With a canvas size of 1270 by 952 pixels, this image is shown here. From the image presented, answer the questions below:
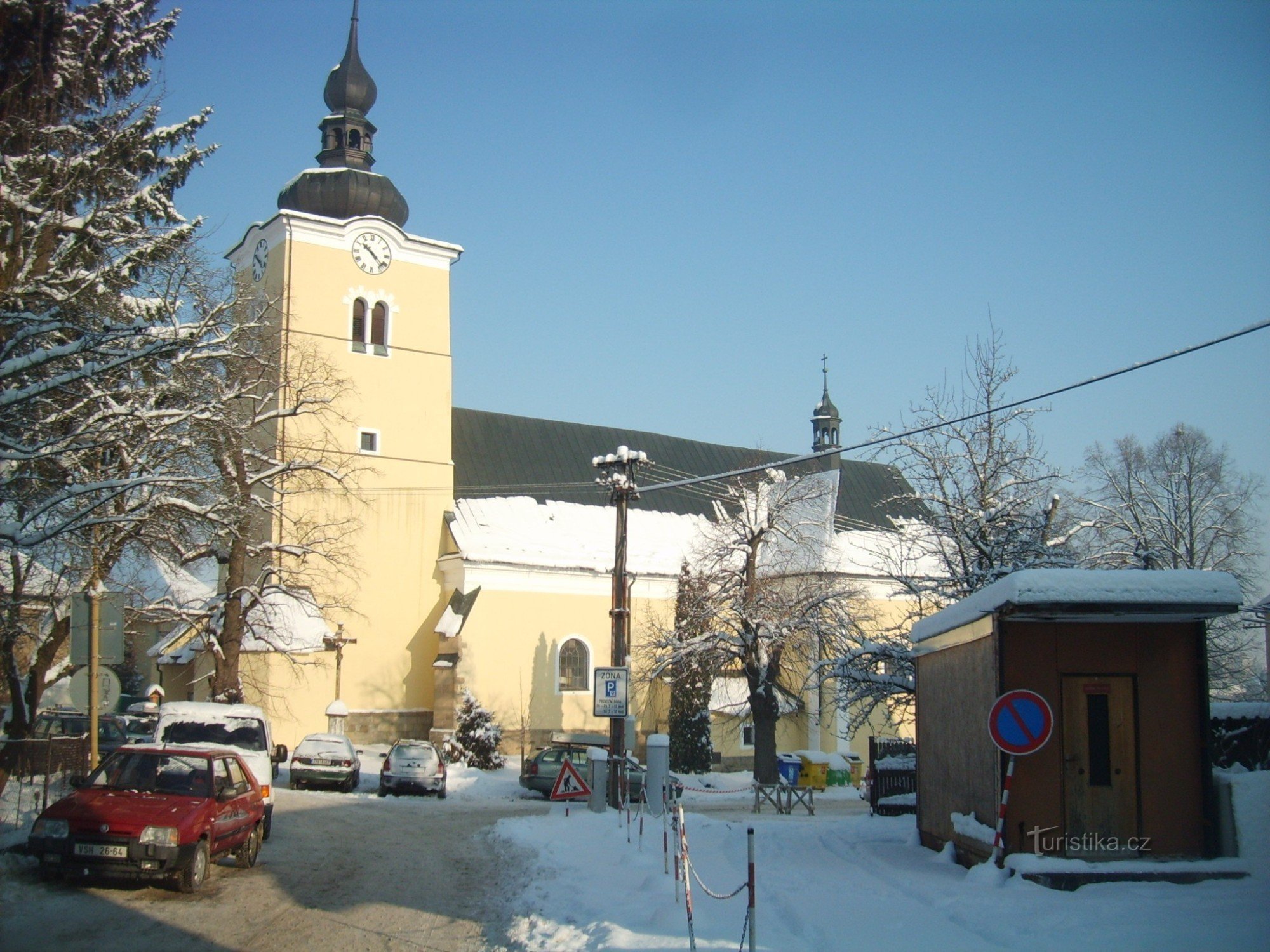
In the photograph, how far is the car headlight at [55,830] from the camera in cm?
1157

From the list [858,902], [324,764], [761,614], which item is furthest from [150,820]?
[761,614]

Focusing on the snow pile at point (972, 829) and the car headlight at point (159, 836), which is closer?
the car headlight at point (159, 836)

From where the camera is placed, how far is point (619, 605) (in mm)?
23422

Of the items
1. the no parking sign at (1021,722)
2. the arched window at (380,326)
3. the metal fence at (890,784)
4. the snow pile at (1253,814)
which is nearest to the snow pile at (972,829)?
the no parking sign at (1021,722)

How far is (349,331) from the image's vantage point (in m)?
38.4

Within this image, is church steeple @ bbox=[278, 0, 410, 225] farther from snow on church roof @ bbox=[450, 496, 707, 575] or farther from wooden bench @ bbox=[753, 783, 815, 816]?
wooden bench @ bbox=[753, 783, 815, 816]

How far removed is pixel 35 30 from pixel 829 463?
41885 mm

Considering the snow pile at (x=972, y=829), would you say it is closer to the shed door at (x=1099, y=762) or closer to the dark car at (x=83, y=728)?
the shed door at (x=1099, y=762)

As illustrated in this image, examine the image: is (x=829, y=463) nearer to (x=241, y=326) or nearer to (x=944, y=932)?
(x=241, y=326)

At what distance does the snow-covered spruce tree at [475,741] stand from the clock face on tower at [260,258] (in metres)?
15.4

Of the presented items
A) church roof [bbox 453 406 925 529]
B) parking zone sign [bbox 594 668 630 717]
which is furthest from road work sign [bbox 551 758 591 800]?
church roof [bbox 453 406 925 529]

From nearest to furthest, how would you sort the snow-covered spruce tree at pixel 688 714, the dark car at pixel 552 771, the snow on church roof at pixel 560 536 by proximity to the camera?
the dark car at pixel 552 771 < the snow-covered spruce tree at pixel 688 714 < the snow on church roof at pixel 560 536

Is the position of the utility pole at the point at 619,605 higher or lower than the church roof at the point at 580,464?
lower

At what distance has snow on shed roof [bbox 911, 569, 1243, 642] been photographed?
11.7 meters
